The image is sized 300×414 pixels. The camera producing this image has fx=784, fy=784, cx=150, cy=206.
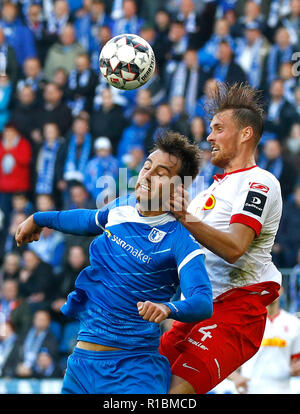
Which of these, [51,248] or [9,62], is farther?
[9,62]

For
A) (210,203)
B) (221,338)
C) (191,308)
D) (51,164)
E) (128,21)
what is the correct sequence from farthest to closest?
(128,21)
(51,164)
(210,203)
(221,338)
(191,308)

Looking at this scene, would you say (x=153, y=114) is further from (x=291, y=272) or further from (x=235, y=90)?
(x=235, y=90)

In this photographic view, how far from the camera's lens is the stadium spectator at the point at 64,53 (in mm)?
13797

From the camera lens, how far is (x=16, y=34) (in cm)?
1431

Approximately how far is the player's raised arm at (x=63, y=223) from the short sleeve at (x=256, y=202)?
95cm

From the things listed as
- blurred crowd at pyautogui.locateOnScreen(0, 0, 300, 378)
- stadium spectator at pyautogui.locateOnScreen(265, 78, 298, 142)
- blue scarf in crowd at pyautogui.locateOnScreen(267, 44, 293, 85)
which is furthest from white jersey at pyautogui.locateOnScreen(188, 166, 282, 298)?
blue scarf in crowd at pyautogui.locateOnScreen(267, 44, 293, 85)

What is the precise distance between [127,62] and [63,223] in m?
1.78

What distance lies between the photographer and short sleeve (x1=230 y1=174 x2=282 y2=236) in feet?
16.9

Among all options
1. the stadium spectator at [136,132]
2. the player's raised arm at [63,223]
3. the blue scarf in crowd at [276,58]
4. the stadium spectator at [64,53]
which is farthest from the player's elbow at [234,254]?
the stadium spectator at [64,53]

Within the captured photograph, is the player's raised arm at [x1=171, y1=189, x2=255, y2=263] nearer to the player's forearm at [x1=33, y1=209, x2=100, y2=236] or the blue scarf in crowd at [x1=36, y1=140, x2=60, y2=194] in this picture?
the player's forearm at [x1=33, y1=209, x2=100, y2=236]

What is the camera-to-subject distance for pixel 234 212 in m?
5.22

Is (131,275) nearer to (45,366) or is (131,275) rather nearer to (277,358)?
(277,358)

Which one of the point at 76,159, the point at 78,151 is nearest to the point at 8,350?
the point at 76,159
